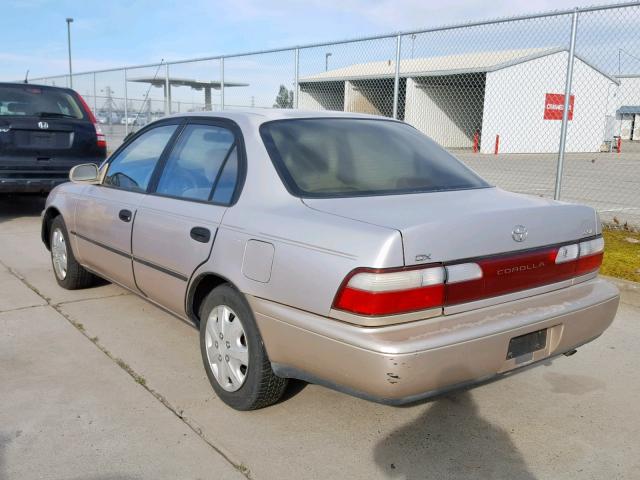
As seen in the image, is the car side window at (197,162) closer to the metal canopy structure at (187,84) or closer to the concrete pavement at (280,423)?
the concrete pavement at (280,423)

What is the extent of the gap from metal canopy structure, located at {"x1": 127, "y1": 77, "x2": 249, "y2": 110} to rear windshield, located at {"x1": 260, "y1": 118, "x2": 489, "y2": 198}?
28.1 feet

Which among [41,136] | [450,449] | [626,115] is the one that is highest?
[626,115]

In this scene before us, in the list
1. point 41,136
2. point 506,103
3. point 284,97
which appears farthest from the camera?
point 506,103

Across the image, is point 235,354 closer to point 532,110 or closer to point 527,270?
point 527,270

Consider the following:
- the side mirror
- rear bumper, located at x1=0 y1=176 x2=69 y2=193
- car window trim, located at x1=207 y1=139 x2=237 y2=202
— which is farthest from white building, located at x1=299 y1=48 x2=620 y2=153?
car window trim, located at x1=207 y1=139 x2=237 y2=202

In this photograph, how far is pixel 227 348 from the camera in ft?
10.8

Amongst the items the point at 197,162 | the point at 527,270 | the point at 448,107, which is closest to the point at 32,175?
the point at 197,162

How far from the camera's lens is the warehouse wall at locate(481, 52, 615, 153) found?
27.3 metres

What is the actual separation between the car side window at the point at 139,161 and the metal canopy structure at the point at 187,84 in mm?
7623

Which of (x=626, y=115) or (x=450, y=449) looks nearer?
(x=450, y=449)

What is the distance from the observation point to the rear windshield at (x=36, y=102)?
835cm

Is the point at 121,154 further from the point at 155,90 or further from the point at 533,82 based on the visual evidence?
the point at 533,82

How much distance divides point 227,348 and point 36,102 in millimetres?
6627

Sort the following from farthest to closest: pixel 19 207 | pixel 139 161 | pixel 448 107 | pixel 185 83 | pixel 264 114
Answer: pixel 448 107 < pixel 185 83 < pixel 19 207 < pixel 139 161 < pixel 264 114
